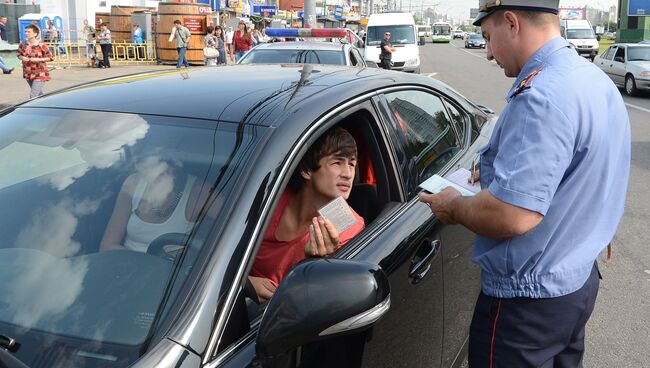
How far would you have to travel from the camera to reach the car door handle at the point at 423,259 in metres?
2.26

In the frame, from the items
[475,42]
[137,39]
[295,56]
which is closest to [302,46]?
[295,56]

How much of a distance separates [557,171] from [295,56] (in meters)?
9.06

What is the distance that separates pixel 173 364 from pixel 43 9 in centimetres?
3891

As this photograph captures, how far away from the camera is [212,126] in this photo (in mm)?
2023

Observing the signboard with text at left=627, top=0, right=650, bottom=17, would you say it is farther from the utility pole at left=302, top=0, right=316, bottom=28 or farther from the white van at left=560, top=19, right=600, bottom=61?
the utility pole at left=302, top=0, right=316, bottom=28

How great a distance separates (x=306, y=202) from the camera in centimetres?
252

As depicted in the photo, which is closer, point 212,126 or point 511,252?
point 511,252

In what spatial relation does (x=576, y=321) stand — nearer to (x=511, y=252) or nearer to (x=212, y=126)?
(x=511, y=252)

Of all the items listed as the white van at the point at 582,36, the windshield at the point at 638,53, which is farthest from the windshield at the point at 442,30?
the windshield at the point at 638,53

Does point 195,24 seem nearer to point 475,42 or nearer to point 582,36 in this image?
point 582,36

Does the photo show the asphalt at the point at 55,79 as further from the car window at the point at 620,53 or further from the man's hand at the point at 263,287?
the car window at the point at 620,53

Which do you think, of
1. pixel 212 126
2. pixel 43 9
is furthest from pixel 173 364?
pixel 43 9

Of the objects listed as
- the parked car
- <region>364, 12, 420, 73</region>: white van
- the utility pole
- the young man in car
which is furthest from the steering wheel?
<region>364, 12, 420, 73</region>: white van

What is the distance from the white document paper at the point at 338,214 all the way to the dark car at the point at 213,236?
7 centimetres
